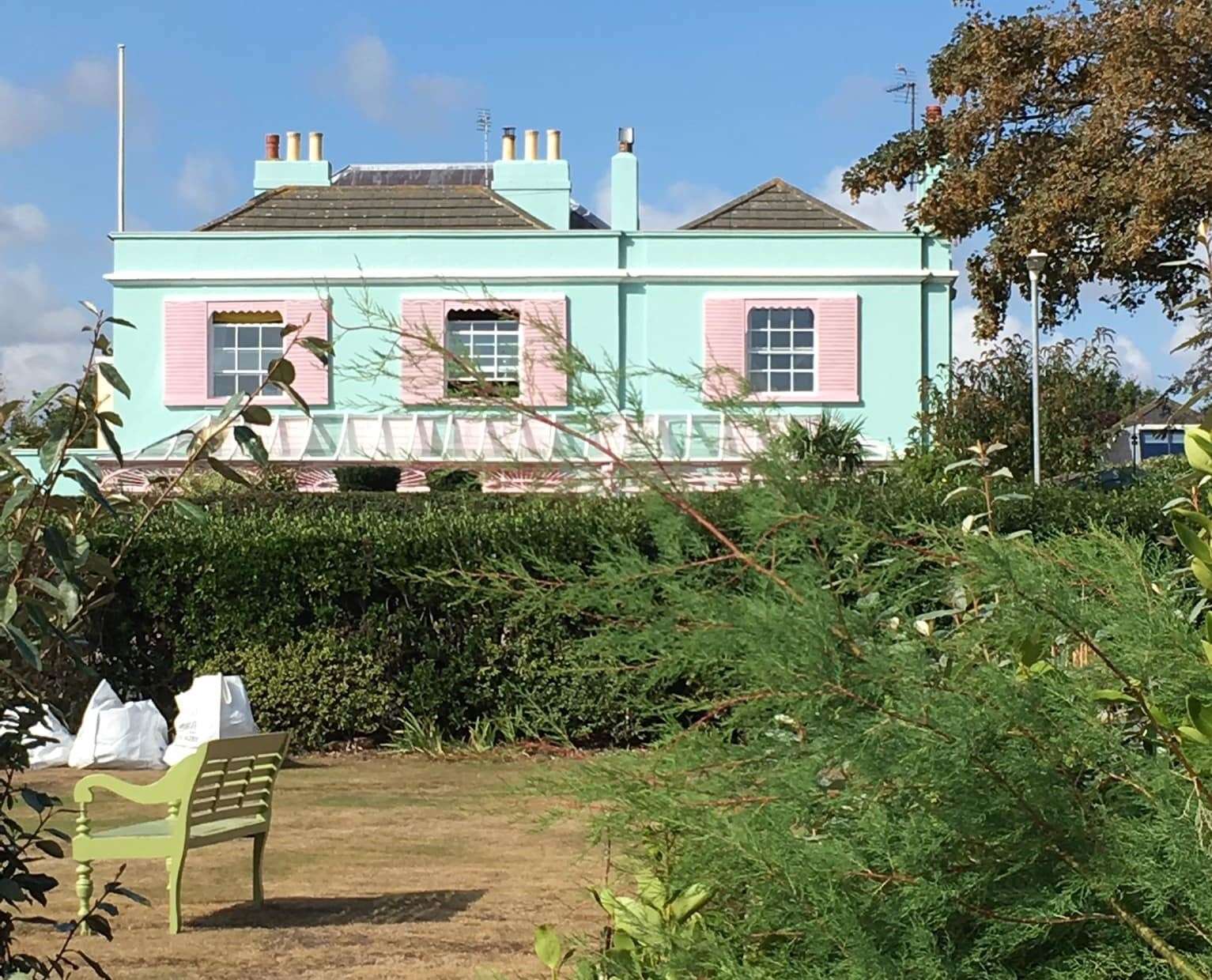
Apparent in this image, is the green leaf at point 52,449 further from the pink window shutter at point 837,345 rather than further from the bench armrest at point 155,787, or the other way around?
the pink window shutter at point 837,345

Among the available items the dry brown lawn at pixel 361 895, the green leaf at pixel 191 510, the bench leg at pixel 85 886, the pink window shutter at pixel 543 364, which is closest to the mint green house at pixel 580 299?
the dry brown lawn at pixel 361 895

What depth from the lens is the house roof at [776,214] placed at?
90.0ft

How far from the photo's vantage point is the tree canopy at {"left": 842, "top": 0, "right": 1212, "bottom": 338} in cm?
1909

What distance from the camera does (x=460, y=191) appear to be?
28266 mm

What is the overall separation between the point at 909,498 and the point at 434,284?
932 inches

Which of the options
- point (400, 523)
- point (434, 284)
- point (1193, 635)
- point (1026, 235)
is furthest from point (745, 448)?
point (434, 284)

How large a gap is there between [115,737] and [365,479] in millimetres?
11335

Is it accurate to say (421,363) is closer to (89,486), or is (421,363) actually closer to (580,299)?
(89,486)

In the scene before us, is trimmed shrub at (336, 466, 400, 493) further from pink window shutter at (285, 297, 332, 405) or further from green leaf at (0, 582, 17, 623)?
green leaf at (0, 582, 17, 623)

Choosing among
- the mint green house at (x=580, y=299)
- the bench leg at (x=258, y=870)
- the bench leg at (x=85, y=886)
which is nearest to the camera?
the bench leg at (x=85, y=886)

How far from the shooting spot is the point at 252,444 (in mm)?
2916

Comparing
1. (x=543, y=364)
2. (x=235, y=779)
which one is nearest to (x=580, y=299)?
(x=235, y=779)

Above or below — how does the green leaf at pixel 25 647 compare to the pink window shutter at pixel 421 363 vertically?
below

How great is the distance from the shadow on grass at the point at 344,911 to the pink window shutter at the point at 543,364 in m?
5.08
